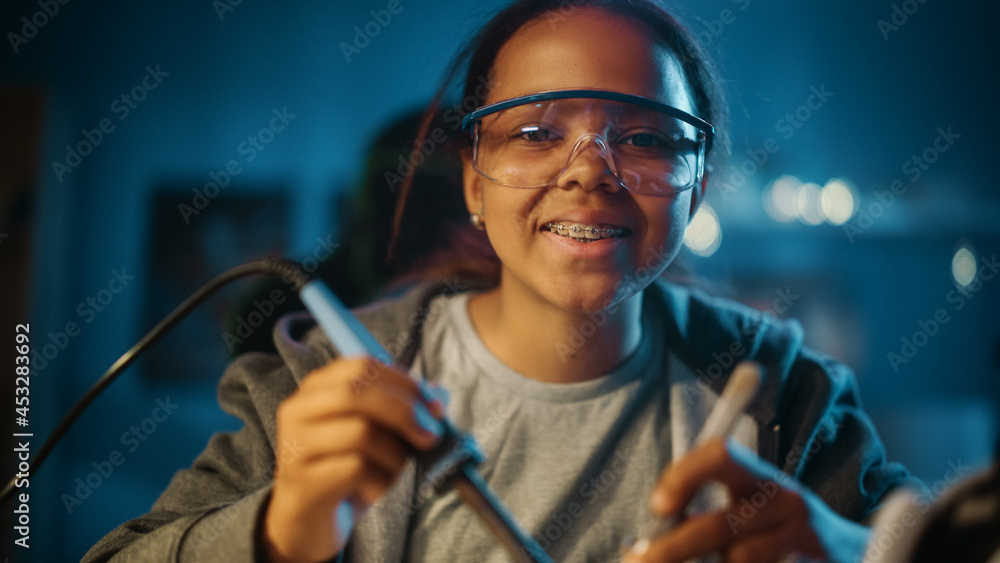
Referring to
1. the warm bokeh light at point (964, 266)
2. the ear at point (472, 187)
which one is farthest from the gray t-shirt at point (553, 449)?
the warm bokeh light at point (964, 266)

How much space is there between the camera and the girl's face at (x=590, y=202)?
21.7 inches

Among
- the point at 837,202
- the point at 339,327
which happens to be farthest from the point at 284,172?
the point at 837,202

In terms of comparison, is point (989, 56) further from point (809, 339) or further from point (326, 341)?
point (326, 341)

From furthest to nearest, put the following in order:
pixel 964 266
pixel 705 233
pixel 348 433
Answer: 1. pixel 964 266
2. pixel 705 233
3. pixel 348 433

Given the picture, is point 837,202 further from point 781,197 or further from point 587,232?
point 587,232

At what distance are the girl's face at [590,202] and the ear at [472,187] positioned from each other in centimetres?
8

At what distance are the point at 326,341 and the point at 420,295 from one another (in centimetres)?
12

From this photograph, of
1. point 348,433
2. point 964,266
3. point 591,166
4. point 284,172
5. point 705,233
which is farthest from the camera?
point 964,266

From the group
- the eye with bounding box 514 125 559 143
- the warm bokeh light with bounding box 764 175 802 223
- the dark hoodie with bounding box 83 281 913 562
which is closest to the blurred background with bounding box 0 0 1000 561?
the warm bokeh light with bounding box 764 175 802 223

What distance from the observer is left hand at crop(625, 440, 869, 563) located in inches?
15.2

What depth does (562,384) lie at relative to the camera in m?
0.68

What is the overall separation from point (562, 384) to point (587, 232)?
200 millimetres

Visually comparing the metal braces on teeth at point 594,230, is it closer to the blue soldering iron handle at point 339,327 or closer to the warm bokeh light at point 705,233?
the blue soldering iron handle at point 339,327

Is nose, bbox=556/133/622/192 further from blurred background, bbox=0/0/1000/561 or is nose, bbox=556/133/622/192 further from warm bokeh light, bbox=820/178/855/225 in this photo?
warm bokeh light, bbox=820/178/855/225
